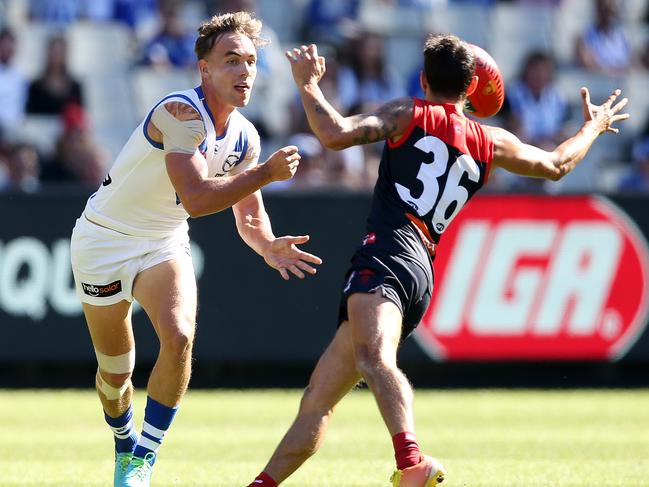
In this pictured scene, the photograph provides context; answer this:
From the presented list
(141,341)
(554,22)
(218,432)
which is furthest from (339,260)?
(554,22)

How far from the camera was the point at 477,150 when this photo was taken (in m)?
6.43

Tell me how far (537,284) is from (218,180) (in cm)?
828

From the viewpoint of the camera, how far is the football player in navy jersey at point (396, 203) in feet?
20.0

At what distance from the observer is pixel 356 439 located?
1032 centimetres

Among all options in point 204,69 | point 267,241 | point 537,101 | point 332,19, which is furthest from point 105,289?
point 332,19

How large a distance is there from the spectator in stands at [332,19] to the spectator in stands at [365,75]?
22.7 inches

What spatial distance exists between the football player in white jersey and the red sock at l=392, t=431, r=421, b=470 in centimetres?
107

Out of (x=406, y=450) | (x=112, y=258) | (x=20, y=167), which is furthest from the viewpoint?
(x=20, y=167)

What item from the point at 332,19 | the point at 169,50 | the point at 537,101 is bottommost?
the point at 537,101

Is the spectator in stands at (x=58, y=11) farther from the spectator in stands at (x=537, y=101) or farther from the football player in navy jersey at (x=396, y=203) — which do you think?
the football player in navy jersey at (x=396, y=203)

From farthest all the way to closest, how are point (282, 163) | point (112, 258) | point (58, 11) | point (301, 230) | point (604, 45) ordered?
point (604, 45) < point (58, 11) < point (301, 230) < point (112, 258) < point (282, 163)

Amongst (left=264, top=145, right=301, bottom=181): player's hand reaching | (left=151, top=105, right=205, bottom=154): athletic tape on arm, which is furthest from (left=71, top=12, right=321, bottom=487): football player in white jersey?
(left=264, top=145, right=301, bottom=181): player's hand reaching

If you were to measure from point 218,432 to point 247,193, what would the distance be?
4.87 m

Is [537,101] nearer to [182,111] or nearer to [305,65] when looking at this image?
[182,111]
